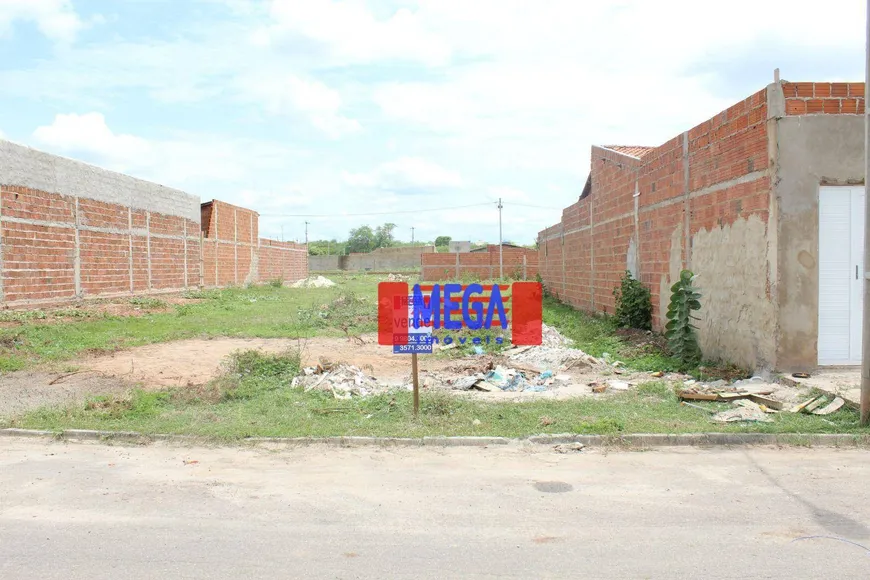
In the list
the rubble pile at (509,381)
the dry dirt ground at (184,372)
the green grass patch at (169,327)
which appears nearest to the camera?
the dry dirt ground at (184,372)

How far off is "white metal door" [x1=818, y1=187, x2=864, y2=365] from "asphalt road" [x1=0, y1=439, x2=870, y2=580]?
344cm

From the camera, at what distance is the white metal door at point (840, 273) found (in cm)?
905

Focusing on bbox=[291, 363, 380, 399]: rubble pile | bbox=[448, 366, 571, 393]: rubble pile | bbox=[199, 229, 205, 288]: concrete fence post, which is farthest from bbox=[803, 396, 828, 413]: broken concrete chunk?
bbox=[199, 229, 205, 288]: concrete fence post

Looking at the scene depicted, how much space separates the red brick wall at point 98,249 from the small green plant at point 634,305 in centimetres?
1579

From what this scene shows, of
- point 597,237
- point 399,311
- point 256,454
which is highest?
point 597,237

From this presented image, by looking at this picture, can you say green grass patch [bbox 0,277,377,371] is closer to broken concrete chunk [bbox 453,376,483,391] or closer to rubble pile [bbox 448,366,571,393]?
rubble pile [bbox 448,366,571,393]

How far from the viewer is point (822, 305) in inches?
360

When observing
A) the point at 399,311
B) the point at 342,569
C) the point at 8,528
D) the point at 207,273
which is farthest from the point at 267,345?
the point at 207,273

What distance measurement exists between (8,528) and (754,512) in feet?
17.1

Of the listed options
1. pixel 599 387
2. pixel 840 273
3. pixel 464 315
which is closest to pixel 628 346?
pixel 599 387

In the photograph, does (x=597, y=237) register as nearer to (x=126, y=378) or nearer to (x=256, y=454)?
(x=126, y=378)

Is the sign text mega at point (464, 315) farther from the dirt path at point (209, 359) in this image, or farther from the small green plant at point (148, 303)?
the small green plant at point (148, 303)

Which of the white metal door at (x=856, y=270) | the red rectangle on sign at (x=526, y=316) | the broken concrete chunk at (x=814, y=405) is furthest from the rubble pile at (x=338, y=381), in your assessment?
the white metal door at (x=856, y=270)

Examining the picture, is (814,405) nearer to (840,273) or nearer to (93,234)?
(840,273)
